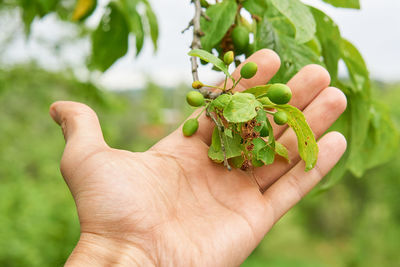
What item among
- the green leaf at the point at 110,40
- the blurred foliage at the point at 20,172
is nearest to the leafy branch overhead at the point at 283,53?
the green leaf at the point at 110,40

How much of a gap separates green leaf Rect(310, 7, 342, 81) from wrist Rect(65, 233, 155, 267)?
3.64 feet

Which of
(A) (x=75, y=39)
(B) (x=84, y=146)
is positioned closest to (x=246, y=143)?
(B) (x=84, y=146)

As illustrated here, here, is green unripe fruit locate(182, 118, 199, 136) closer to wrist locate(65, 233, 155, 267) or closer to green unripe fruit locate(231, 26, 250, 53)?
green unripe fruit locate(231, 26, 250, 53)

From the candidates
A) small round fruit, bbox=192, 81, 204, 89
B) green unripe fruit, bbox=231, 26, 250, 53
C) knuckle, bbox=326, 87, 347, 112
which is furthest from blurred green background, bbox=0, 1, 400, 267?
small round fruit, bbox=192, 81, 204, 89

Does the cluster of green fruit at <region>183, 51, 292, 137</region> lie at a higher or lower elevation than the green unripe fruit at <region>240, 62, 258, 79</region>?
lower

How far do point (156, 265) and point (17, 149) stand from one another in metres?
7.23

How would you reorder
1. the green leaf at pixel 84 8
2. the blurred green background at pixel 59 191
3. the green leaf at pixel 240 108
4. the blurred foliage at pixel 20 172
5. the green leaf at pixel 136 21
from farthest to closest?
the blurred green background at pixel 59 191
the blurred foliage at pixel 20 172
the green leaf at pixel 84 8
the green leaf at pixel 136 21
the green leaf at pixel 240 108

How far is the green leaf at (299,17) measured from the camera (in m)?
1.23

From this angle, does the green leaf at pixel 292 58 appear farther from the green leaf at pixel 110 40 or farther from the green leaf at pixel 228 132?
the green leaf at pixel 110 40

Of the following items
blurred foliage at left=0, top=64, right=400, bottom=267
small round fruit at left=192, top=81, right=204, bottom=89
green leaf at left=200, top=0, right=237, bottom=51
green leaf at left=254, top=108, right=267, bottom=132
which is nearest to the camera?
green leaf at left=254, top=108, right=267, bottom=132

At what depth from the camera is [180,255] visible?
4.70ft

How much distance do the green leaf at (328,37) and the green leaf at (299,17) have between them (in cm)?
32

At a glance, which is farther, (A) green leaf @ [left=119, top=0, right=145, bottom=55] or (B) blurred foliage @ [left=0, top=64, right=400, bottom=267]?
(B) blurred foliage @ [left=0, top=64, right=400, bottom=267]

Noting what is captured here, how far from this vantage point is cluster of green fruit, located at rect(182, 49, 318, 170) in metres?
1.20
